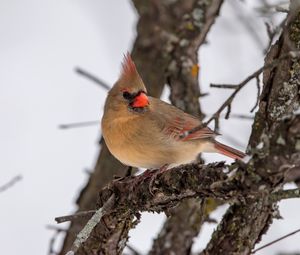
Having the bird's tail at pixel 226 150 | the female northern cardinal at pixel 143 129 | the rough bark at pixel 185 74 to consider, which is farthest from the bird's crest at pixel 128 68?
the bird's tail at pixel 226 150

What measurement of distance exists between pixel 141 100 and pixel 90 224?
1.18m

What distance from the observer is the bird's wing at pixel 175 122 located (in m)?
3.35

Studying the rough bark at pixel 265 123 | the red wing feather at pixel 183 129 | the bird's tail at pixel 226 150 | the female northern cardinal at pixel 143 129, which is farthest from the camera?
the bird's tail at pixel 226 150

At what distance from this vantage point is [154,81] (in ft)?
13.7

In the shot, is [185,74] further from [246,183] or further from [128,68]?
[246,183]

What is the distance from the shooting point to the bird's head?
129 inches

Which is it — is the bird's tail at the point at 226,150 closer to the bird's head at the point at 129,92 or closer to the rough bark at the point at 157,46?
the rough bark at the point at 157,46

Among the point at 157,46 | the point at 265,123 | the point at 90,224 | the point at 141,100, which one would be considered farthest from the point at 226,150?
the point at 90,224

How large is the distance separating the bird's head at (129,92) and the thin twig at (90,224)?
3.05 feet

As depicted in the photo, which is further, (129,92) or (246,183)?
(129,92)

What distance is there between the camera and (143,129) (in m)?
3.32

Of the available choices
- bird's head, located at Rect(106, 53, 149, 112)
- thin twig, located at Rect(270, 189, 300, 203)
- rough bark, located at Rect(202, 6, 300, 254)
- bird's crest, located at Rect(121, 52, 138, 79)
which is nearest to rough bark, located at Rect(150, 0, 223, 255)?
bird's head, located at Rect(106, 53, 149, 112)

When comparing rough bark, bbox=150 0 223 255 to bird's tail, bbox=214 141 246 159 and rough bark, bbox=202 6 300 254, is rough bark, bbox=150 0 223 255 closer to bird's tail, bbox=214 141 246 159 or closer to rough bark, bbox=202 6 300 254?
bird's tail, bbox=214 141 246 159

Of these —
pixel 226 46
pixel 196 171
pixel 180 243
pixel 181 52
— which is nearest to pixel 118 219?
pixel 196 171
